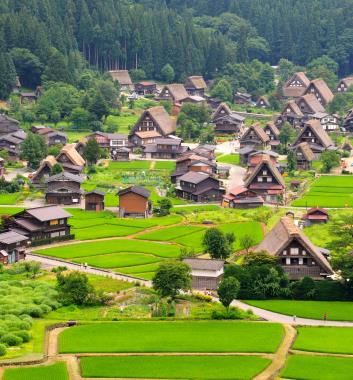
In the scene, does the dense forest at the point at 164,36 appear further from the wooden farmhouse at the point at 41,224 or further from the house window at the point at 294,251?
the house window at the point at 294,251

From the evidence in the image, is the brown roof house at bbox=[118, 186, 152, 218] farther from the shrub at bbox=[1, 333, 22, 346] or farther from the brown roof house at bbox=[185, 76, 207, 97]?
the brown roof house at bbox=[185, 76, 207, 97]

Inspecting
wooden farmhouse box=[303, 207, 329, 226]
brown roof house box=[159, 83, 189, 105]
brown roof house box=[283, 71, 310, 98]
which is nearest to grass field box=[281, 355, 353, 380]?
wooden farmhouse box=[303, 207, 329, 226]

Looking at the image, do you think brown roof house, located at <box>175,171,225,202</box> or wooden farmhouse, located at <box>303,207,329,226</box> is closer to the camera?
wooden farmhouse, located at <box>303,207,329,226</box>

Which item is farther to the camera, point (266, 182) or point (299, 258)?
point (266, 182)

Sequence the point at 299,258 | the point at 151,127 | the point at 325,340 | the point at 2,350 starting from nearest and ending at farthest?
A: the point at 2,350, the point at 325,340, the point at 299,258, the point at 151,127

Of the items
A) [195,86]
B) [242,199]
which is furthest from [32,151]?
[195,86]

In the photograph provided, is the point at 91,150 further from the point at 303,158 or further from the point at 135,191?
the point at 303,158

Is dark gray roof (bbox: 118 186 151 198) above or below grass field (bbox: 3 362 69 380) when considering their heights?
above
